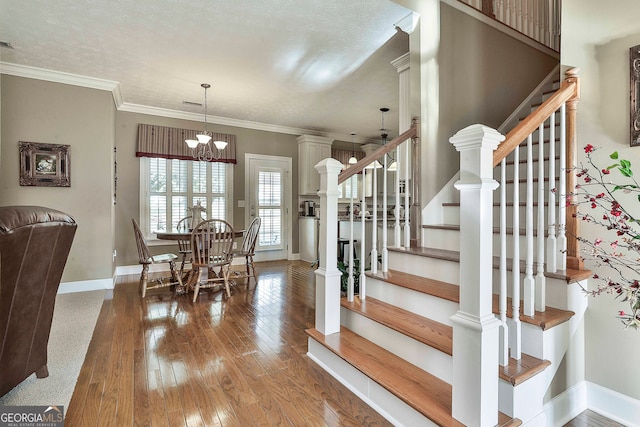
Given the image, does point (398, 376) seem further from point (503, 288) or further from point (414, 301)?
point (503, 288)

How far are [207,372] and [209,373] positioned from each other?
2 centimetres

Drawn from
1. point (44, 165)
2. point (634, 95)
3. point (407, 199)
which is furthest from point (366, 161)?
point (44, 165)

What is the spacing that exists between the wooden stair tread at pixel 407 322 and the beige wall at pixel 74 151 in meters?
3.67

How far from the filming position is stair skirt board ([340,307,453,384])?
161 centimetres

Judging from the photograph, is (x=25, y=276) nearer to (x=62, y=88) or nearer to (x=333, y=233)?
(x=333, y=233)

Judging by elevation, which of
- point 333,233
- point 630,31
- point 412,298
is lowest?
point 412,298

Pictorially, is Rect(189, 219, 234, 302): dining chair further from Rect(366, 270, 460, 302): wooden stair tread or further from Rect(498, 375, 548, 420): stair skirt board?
Rect(498, 375, 548, 420): stair skirt board

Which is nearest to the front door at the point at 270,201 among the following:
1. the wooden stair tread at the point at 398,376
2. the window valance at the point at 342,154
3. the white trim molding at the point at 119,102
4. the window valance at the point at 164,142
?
the white trim molding at the point at 119,102

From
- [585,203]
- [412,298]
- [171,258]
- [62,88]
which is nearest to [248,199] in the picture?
[171,258]

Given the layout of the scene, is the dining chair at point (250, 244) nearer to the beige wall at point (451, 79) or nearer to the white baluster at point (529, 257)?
the beige wall at point (451, 79)

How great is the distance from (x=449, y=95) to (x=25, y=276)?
3161 millimetres

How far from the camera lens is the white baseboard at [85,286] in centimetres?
403

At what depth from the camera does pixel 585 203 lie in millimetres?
1757

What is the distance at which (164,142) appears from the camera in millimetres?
5336
